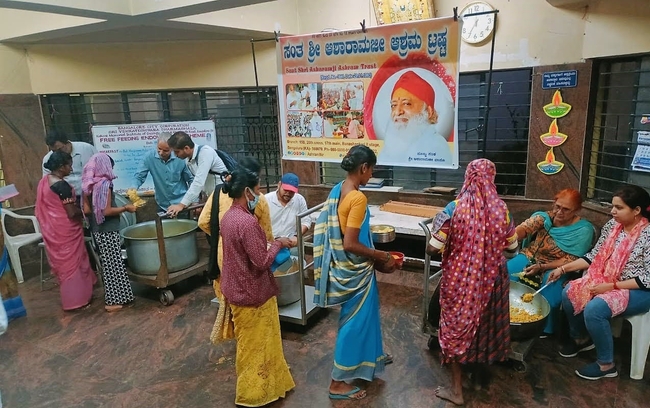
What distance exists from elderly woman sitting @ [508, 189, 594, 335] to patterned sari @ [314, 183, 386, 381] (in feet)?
5.16


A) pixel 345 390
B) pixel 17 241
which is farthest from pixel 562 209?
pixel 17 241

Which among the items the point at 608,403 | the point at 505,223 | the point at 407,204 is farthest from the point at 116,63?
the point at 608,403

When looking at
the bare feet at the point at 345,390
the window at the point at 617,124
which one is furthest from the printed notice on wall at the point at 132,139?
the window at the point at 617,124

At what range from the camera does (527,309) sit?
3352mm

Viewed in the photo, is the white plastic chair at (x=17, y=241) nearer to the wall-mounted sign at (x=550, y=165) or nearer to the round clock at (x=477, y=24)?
the round clock at (x=477, y=24)

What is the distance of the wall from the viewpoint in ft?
18.7

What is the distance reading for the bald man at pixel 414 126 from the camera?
3969mm

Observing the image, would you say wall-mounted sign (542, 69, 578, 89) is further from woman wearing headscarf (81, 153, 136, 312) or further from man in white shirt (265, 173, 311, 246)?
woman wearing headscarf (81, 153, 136, 312)

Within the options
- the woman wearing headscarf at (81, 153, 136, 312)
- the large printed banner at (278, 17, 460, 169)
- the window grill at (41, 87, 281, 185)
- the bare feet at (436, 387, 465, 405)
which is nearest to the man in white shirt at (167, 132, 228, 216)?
the woman wearing headscarf at (81, 153, 136, 312)

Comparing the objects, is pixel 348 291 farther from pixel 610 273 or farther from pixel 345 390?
pixel 610 273

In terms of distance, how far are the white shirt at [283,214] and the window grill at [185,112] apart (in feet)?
6.81

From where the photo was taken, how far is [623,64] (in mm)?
4086

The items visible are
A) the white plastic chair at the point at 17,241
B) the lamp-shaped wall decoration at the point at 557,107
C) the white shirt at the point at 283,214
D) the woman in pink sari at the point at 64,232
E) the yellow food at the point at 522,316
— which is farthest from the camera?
the white plastic chair at the point at 17,241

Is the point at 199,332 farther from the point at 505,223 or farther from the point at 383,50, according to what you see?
the point at 383,50
